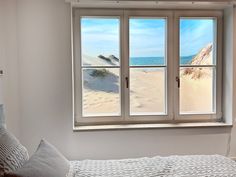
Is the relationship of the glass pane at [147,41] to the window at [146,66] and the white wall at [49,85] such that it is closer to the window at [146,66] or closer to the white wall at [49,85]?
the window at [146,66]

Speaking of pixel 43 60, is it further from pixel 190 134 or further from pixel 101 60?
pixel 190 134

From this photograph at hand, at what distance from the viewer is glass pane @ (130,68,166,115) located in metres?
3.79

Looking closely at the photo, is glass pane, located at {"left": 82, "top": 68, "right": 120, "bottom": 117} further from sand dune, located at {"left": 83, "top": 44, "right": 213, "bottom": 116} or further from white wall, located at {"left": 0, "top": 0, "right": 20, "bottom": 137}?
white wall, located at {"left": 0, "top": 0, "right": 20, "bottom": 137}

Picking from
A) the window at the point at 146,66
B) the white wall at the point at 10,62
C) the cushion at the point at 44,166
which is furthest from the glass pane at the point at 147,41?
the cushion at the point at 44,166

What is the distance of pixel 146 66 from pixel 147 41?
1.02 ft

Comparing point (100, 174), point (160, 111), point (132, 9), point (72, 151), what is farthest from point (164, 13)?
point (100, 174)

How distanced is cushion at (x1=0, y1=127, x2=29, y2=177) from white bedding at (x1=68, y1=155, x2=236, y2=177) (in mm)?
359

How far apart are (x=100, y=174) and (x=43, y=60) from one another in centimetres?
176

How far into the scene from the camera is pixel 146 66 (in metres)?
3.79

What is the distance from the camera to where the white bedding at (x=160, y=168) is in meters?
2.09

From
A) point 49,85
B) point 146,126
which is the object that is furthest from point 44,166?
point 146,126

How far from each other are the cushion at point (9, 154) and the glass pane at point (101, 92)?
68.8 inches

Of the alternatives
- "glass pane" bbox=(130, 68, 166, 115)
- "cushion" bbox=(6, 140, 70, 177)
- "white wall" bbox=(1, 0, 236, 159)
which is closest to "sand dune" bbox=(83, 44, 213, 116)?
"glass pane" bbox=(130, 68, 166, 115)

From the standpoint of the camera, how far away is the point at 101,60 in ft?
12.2
